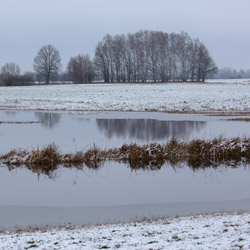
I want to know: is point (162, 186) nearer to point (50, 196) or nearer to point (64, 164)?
point (50, 196)

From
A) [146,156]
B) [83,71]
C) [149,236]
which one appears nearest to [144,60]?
[83,71]

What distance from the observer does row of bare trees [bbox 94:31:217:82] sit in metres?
95.9

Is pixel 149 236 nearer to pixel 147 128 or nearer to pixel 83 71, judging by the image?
pixel 147 128

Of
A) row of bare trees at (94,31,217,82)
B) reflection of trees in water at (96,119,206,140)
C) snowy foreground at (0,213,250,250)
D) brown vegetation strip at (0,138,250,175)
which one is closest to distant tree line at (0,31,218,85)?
row of bare trees at (94,31,217,82)

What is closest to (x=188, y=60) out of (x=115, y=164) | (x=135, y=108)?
(x=135, y=108)

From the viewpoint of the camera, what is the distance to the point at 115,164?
17125 mm

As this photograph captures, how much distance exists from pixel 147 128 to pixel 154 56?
236 feet

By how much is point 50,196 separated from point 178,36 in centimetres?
9334

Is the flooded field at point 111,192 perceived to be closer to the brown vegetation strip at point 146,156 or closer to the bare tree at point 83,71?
the brown vegetation strip at point 146,156

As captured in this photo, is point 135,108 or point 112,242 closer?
point 112,242

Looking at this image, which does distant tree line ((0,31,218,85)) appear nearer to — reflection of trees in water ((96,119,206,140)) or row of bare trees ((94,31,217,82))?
row of bare trees ((94,31,217,82))

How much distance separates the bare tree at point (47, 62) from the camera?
4451 inches

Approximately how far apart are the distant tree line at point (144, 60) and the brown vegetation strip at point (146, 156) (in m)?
76.7

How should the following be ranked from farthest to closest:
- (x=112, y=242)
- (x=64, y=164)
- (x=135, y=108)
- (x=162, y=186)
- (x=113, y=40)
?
(x=113, y=40) → (x=135, y=108) → (x=64, y=164) → (x=162, y=186) → (x=112, y=242)
